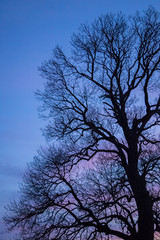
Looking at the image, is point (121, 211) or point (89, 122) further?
point (89, 122)

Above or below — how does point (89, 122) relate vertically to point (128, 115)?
below

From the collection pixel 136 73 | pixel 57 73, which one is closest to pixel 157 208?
pixel 136 73

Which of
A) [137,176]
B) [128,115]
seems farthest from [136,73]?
[137,176]

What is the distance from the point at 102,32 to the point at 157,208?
8.92 meters

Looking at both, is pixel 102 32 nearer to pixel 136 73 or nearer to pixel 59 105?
pixel 136 73

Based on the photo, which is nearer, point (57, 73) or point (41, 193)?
point (41, 193)

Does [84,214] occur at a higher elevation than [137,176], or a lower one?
lower

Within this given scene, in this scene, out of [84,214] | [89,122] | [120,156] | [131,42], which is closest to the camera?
[84,214]

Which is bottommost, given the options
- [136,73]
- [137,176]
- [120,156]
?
[137,176]

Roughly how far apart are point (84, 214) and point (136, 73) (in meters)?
7.01

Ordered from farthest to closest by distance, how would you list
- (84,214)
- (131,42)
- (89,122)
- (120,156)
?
(131,42)
(89,122)
(120,156)
(84,214)

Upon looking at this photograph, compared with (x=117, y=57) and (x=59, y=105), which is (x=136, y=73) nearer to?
(x=117, y=57)

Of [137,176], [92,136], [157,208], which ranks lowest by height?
[157,208]

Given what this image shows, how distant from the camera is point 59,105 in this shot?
1424 cm
